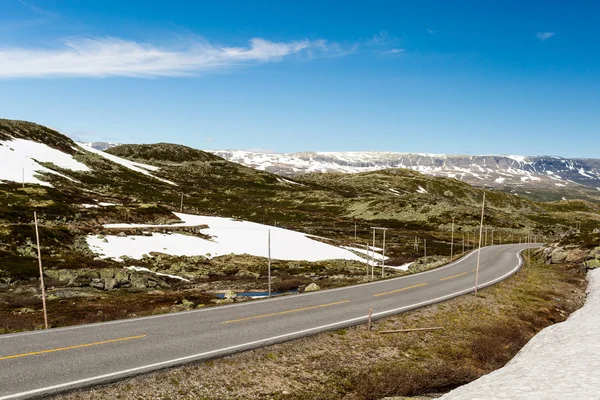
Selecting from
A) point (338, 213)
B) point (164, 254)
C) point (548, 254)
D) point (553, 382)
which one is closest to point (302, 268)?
point (164, 254)

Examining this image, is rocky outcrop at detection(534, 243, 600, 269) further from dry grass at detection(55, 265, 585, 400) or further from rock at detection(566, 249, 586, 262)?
dry grass at detection(55, 265, 585, 400)

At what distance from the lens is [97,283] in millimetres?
51969

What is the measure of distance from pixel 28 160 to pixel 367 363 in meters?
174

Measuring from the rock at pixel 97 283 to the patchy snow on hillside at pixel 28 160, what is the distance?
91151 millimetres

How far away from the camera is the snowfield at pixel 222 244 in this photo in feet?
229

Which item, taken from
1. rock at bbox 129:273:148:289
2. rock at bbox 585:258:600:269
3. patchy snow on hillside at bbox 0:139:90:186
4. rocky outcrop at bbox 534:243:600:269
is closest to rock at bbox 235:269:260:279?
rock at bbox 129:273:148:289

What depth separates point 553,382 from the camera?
685 inches

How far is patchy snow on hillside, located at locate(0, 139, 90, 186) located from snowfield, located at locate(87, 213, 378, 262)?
212ft

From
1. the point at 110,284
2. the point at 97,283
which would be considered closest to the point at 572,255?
the point at 110,284

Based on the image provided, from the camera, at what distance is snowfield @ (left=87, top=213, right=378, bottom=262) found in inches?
2751

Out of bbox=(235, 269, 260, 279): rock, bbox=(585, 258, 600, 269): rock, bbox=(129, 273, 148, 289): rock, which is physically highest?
bbox=(585, 258, 600, 269): rock

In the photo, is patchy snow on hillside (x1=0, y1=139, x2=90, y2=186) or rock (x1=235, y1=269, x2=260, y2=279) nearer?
rock (x1=235, y1=269, x2=260, y2=279)

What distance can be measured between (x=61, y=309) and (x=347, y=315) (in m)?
29.2

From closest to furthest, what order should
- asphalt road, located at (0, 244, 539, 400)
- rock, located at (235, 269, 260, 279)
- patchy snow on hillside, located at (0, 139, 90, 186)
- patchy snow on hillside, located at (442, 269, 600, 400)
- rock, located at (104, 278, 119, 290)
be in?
1. asphalt road, located at (0, 244, 539, 400)
2. patchy snow on hillside, located at (442, 269, 600, 400)
3. rock, located at (104, 278, 119, 290)
4. rock, located at (235, 269, 260, 279)
5. patchy snow on hillside, located at (0, 139, 90, 186)
